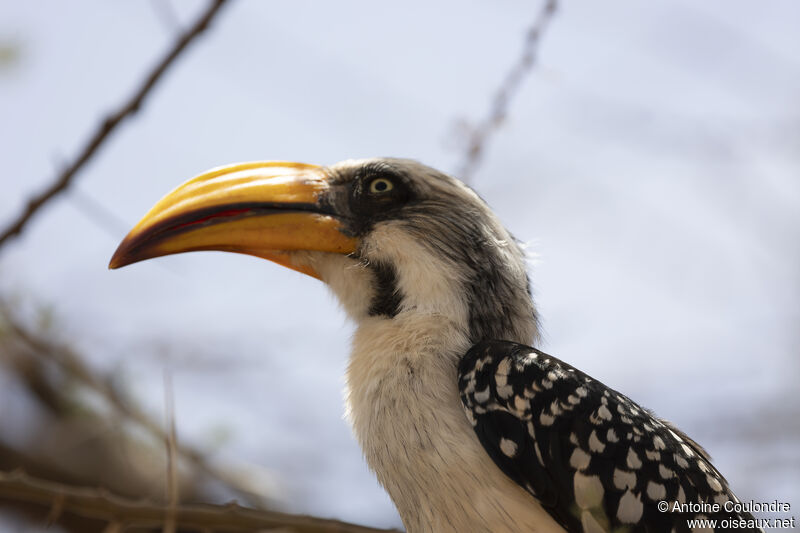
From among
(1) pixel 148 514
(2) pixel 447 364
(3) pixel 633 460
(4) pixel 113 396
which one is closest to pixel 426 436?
(2) pixel 447 364

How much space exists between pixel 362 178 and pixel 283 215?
13.3 inches

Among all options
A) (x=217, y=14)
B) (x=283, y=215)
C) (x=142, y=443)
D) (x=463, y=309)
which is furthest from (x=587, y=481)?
(x=142, y=443)

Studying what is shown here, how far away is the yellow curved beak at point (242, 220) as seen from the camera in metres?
3.20

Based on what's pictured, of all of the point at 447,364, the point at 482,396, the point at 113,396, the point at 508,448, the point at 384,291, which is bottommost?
the point at 508,448

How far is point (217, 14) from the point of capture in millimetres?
2850

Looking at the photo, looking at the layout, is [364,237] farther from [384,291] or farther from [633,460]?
[633,460]

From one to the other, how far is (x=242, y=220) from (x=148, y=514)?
1195 millimetres

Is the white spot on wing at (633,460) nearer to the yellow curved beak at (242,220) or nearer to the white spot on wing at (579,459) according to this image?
the white spot on wing at (579,459)

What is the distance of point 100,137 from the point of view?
2752 millimetres

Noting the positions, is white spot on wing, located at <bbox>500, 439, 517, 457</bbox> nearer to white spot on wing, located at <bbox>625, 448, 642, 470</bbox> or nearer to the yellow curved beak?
white spot on wing, located at <bbox>625, 448, 642, 470</bbox>

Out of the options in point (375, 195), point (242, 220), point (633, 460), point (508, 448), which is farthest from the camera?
point (375, 195)

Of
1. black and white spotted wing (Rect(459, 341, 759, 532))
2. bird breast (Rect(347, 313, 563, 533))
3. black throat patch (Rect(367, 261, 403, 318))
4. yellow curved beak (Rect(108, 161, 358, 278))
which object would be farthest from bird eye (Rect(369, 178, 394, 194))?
black and white spotted wing (Rect(459, 341, 759, 532))

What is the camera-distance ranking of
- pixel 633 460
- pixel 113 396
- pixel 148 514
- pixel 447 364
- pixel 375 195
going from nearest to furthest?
pixel 148 514, pixel 633 460, pixel 447 364, pixel 375 195, pixel 113 396

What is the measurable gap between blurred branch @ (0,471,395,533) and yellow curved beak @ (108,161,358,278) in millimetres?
958
